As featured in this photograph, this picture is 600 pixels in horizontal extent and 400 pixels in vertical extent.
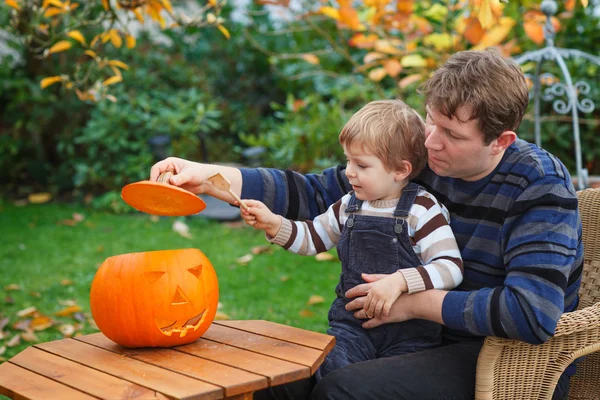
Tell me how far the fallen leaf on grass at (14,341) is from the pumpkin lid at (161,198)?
2.00 m

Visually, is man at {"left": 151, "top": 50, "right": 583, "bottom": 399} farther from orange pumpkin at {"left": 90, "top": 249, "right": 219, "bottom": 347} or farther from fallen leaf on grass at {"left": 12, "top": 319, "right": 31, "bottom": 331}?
fallen leaf on grass at {"left": 12, "top": 319, "right": 31, "bottom": 331}

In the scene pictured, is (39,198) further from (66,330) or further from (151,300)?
(151,300)

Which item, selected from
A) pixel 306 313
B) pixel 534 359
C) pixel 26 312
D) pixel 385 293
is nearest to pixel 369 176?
pixel 385 293

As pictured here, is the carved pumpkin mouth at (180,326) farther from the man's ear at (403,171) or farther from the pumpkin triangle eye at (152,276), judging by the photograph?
the man's ear at (403,171)

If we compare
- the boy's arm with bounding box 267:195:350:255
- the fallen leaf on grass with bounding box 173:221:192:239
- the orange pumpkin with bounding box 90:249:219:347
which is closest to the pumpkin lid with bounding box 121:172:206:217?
the orange pumpkin with bounding box 90:249:219:347

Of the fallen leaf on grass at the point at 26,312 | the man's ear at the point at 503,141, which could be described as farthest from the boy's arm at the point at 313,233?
the fallen leaf on grass at the point at 26,312

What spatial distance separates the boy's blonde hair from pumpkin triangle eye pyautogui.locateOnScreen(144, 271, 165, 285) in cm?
69

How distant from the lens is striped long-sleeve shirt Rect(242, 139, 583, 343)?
194 centimetres

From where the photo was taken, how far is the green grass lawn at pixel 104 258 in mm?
4293

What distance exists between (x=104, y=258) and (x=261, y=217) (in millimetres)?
3336

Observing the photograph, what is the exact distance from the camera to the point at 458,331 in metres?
2.24

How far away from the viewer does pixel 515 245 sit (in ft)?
6.61

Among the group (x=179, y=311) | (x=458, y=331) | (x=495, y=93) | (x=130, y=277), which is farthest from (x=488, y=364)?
(x=130, y=277)

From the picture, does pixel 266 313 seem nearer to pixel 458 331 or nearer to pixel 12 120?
pixel 458 331
